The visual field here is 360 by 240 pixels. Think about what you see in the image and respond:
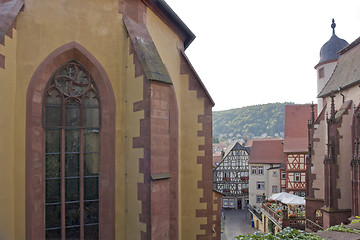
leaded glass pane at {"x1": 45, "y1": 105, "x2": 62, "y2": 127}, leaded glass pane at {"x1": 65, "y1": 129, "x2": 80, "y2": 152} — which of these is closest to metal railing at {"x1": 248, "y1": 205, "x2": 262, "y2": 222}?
leaded glass pane at {"x1": 65, "y1": 129, "x2": 80, "y2": 152}

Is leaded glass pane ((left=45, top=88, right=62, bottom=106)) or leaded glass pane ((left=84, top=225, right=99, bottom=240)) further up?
leaded glass pane ((left=45, top=88, right=62, bottom=106))

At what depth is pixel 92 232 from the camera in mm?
5383

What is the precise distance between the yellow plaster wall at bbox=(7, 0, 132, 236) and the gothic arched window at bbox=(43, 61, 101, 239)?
0.42 m

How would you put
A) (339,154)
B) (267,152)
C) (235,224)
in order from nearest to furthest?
(339,154) → (235,224) → (267,152)

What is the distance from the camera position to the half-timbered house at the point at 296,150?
89.6ft

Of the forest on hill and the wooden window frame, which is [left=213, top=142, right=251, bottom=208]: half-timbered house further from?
the forest on hill

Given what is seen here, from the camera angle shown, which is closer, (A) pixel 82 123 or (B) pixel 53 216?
(B) pixel 53 216

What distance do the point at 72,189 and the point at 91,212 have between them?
62cm

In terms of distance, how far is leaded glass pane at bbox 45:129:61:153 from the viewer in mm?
5168

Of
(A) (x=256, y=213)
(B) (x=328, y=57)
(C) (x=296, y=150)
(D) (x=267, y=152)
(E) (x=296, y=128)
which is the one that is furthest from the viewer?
(D) (x=267, y=152)

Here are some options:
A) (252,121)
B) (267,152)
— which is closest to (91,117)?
(267,152)

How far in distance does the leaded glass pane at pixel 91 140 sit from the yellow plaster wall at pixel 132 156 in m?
0.62

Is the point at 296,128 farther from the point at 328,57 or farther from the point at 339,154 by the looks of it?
the point at 339,154

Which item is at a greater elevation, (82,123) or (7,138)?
(82,123)
